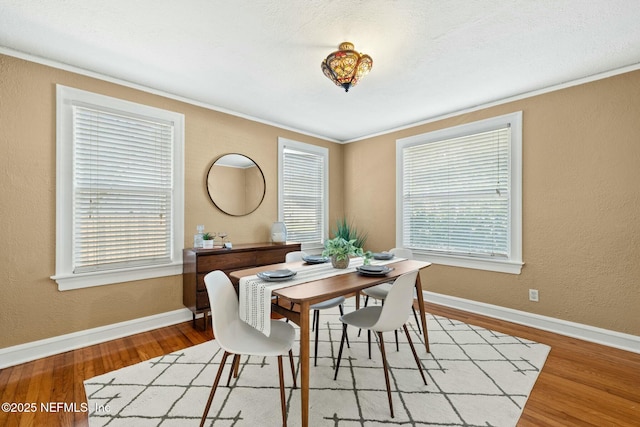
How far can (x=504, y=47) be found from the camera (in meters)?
2.31

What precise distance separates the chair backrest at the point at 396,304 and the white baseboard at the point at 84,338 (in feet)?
7.87

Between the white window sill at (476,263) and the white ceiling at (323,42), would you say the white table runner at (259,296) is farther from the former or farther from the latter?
the white window sill at (476,263)

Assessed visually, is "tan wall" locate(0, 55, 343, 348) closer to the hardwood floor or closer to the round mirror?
the hardwood floor

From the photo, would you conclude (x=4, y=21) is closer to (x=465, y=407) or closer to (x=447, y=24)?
(x=447, y=24)

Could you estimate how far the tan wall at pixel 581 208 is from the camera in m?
2.64

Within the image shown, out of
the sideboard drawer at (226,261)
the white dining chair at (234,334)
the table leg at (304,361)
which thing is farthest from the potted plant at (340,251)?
the sideboard drawer at (226,261)

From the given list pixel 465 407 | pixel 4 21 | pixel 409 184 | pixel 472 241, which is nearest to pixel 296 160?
pixel 409 184

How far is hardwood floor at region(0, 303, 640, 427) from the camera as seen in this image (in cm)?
177

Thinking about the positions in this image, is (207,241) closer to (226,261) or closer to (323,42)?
(226,261)

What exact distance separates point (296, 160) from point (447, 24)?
9.43 feet

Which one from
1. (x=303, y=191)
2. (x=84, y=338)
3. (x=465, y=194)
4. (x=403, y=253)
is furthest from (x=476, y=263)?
(x=84, y=338)

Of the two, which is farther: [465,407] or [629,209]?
[629,209]

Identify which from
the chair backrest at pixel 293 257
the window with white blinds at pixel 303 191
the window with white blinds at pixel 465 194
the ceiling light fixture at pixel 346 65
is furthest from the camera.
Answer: the window with white blinds at pixel 303 191

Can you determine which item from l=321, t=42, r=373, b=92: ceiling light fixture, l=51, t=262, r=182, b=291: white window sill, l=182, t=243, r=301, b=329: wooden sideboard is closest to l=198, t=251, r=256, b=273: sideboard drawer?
l=182, t=243, r=301, b=329: wooden sideboard
